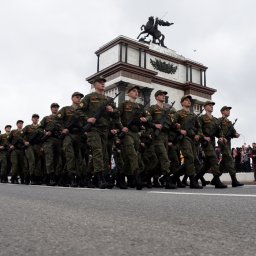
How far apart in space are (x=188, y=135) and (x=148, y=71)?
23.9 m

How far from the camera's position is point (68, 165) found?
329 inches

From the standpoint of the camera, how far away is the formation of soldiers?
7.23m

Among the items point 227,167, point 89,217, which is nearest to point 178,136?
point 227,167

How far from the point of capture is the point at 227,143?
8.20 meters

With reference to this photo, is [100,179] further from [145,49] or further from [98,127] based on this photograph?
[145,49]

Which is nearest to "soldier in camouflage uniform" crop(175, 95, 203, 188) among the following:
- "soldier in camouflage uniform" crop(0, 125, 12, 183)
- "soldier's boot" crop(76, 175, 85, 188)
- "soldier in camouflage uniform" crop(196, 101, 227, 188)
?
"soldier in camouflage uniform" crop(196, 101, 227, 188)

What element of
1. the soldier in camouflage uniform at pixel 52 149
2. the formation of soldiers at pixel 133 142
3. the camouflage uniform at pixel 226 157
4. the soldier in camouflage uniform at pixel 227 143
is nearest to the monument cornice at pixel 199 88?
the formation of soldiers at pixel 133 142

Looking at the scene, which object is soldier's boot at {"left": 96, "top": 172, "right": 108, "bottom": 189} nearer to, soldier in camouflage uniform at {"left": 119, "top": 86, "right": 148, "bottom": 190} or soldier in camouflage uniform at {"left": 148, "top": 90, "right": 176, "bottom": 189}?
soldier in camouflage uniform at {"left": 119, "top": 86, "right": 148, "bottom": 190}

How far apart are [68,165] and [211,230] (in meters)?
6.54

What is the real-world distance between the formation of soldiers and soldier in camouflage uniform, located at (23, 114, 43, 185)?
0.69m

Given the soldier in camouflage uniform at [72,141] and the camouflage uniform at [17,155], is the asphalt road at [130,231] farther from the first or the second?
the camouflage uniform at [17,155]

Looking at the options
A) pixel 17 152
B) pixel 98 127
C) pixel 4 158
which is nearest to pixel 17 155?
pixel 17 152

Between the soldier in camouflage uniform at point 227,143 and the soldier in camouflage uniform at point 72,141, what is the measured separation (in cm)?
285

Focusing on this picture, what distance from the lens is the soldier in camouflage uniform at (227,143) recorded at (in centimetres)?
789
